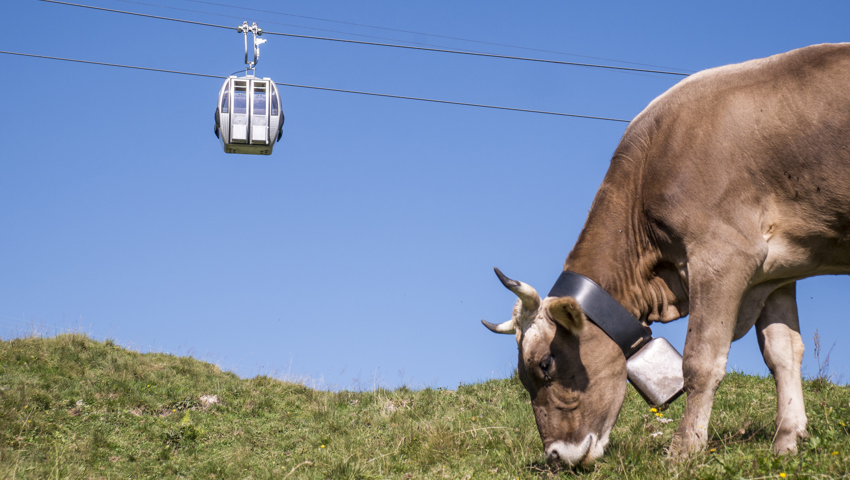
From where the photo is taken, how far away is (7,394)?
10.2 meters

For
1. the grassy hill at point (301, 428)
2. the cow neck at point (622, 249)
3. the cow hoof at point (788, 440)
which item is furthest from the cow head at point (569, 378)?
the cow hoof at point (788, 440)

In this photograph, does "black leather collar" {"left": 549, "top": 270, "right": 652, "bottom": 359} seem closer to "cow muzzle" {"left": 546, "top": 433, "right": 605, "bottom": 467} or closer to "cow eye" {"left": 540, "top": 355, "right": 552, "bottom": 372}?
"cow eye" {"left": 540, "top": 355, "right": 552, "bottom": 372}

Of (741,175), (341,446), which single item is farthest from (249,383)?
(741,175)

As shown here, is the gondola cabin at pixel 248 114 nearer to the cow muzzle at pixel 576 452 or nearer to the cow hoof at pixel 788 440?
the cow muzzle at pixel 576 452

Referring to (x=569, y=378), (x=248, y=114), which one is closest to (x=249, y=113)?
(x=248, y=114)

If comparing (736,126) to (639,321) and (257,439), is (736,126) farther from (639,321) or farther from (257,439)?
(257,439)

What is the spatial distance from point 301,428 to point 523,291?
5.95m

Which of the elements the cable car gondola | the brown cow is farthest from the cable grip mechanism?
the brown cow

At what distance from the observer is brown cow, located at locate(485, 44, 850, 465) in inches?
195

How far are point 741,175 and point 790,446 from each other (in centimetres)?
218

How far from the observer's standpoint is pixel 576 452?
216 inches

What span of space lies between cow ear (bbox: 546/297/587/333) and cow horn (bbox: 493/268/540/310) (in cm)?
12

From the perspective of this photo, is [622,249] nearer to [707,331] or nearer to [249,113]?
[707,331]

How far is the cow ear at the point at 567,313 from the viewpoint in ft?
17.4
